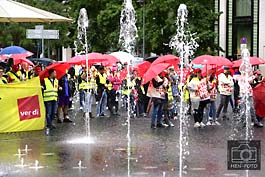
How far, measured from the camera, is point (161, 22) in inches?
1487

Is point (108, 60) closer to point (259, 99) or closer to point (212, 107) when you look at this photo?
point (212, 107)

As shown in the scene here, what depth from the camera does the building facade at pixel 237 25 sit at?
149ft

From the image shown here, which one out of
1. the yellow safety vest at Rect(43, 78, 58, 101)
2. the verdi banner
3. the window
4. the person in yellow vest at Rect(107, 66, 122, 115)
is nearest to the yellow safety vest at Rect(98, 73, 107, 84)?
the person in yellow vest at Rect(107, 66, 122, 115)

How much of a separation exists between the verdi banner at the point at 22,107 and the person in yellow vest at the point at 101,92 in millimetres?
4093

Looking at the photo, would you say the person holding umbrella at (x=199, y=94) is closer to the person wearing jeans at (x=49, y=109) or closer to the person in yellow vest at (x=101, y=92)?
the person wearing jeans at (x=49, y=109)

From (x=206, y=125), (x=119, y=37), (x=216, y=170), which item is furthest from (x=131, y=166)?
(x=119, y=37)

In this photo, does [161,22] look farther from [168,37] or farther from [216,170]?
[216,170]

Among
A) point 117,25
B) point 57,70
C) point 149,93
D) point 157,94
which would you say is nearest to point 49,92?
point 57,70

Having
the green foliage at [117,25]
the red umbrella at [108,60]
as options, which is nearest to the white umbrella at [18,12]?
the red umbrella at [108,60]

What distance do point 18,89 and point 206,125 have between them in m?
5.10

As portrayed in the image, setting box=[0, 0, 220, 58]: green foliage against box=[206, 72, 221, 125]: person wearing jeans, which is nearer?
box=[206, 72, 221, 125]: person wearing jeans

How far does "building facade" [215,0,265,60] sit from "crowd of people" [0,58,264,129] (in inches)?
993

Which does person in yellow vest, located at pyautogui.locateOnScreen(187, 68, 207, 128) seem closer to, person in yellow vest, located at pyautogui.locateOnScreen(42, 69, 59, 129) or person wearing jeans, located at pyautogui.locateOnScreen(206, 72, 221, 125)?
person wearing jeans, located at pyautogui.locateOnScreen(206, 72, 221, 125)

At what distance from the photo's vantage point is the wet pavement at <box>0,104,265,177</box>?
32.3 ft
